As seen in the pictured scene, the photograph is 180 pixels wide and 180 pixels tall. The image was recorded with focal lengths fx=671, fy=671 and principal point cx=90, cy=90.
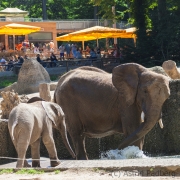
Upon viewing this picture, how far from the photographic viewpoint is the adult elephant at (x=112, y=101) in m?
11.8

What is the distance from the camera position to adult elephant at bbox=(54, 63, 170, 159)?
11.8 metres

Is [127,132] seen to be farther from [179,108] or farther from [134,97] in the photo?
[179,108]

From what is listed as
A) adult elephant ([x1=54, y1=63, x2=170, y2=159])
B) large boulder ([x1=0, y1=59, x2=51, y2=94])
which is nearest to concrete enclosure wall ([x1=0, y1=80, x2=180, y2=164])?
adult elephant ([x1=54, y1=63, x2=170, y2=159])

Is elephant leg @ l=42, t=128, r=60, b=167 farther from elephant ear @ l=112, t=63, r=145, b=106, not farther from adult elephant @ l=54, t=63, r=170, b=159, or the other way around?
elephant ear @ l=112, t=63, r=145, b=106

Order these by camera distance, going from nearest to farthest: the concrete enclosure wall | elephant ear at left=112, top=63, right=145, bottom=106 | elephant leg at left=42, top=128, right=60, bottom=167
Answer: elephant leg at left=42, top=128, right=60, bottom=167 → elephant ear at left=112, top=63, right=145, bottom=106 → the concrete enclosure wall

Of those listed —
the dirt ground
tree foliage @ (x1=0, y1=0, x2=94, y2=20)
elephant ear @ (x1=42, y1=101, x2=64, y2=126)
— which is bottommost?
the dirt ground

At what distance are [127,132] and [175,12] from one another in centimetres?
2055

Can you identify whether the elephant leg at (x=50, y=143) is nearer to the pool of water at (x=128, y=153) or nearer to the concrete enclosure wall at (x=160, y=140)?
the pool of water at (x=128, y=153)

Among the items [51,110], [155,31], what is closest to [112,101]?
[51,110]

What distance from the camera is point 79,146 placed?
12.9 m

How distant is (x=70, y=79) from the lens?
1284 cm

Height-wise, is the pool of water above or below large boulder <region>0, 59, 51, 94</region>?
below

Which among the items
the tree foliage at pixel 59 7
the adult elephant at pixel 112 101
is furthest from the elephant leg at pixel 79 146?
the tree foliage at pixel 59 7

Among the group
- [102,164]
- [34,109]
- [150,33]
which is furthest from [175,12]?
[102,164]
